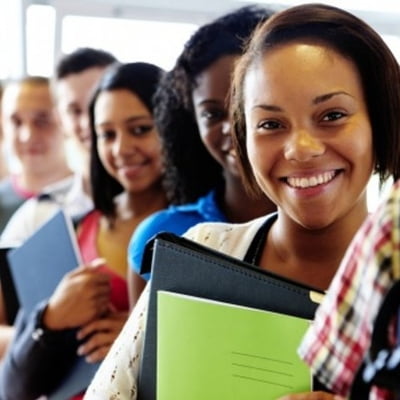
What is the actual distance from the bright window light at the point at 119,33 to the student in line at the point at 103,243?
1227mm

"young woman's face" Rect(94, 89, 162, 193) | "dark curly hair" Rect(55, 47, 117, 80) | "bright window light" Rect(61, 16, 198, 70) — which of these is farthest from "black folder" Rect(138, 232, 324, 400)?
"bright window light" Rect(61, 16, 198, 70)

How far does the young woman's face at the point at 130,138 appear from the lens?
4.73ft

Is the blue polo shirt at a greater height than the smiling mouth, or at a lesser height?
lesser

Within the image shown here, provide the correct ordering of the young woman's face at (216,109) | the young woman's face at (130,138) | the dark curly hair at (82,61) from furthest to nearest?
the dark curly hair at (82,61), the young woman's face at (130,138), the young woman's face at (216,109)

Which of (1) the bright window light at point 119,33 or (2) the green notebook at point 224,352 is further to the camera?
Result: (1) the bright window light at point 119,33

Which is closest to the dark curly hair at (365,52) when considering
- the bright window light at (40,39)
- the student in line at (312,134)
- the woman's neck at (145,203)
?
the student in line at (312,134)

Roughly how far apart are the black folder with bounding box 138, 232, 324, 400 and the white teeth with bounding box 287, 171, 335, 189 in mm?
122

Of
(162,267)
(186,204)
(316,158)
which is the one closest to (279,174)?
(316,158)

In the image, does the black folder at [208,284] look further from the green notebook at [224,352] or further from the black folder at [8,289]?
the black folder at [8,289]

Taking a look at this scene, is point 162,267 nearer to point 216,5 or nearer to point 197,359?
point 197,359

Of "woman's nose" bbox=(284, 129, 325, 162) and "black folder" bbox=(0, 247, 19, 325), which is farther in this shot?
"black folder" bbox=(0, 247, 19, 325)

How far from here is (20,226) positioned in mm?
1637

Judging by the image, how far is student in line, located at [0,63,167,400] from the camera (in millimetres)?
1252

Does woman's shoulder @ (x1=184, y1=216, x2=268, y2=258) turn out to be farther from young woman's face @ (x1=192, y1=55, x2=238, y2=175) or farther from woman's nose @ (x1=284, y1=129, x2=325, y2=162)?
young woman's face @ (x1=192, y1=55, x2=238, y2=175)
